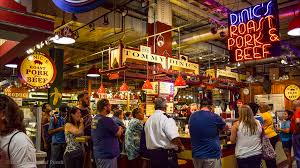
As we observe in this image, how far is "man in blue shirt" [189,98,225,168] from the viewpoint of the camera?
4.94m

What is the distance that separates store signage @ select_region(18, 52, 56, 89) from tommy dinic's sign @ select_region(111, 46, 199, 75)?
2.46 metres

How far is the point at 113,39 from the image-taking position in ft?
41.7

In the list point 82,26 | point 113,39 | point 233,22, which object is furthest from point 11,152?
point 113,39

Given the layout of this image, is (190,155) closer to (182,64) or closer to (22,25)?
(22,25)

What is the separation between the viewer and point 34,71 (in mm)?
7359

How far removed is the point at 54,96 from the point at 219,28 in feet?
25.2

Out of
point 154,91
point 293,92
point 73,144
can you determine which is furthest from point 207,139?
point 293,92

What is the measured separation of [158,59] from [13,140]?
814 cm

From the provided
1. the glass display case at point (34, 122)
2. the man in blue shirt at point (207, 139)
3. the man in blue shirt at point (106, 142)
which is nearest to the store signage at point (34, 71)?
the glass display case at point (34, 122)

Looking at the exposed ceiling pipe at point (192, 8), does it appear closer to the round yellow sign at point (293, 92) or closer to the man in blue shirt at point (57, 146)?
the man in blue shirt at point (57, 146)

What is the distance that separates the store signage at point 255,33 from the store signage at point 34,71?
16.1ft

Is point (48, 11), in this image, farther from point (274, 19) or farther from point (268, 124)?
point (268, 124)

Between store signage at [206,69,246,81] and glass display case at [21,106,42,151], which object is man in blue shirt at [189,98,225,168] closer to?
glass display case at [21,106,42,151]

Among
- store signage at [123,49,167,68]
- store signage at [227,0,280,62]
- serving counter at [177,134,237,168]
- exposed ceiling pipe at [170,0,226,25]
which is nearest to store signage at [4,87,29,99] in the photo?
store signage at [123,49,167,68]
